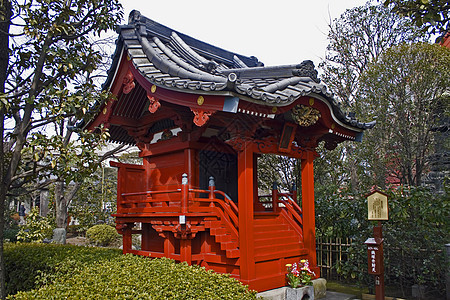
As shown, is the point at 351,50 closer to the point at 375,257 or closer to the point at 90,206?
the point at 375,257

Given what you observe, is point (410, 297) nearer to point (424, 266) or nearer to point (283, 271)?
point (424, 266)

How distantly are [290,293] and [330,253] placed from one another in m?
3.58

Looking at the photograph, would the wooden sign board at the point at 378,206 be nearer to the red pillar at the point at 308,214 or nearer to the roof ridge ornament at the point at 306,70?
the red pillar at the point at 308,214

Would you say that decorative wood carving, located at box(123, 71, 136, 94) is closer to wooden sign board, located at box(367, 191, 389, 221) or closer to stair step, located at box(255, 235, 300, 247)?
stair step, located at box(255, 235, 300, 247)

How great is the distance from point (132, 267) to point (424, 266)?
6323mm

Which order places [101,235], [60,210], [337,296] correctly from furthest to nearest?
[101,235] → [60,210] → [337,296]

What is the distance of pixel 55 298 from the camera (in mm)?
5418

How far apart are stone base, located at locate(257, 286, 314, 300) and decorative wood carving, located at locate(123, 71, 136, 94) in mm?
5454

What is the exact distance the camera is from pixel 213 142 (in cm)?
931

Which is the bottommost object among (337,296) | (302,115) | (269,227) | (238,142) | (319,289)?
(337,296)

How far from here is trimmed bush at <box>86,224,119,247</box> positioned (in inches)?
799

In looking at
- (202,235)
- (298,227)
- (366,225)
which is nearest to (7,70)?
(202,235)

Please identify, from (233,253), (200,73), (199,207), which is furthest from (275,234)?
(200,73)

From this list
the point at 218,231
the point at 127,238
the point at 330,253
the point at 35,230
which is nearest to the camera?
the point at 218,231
